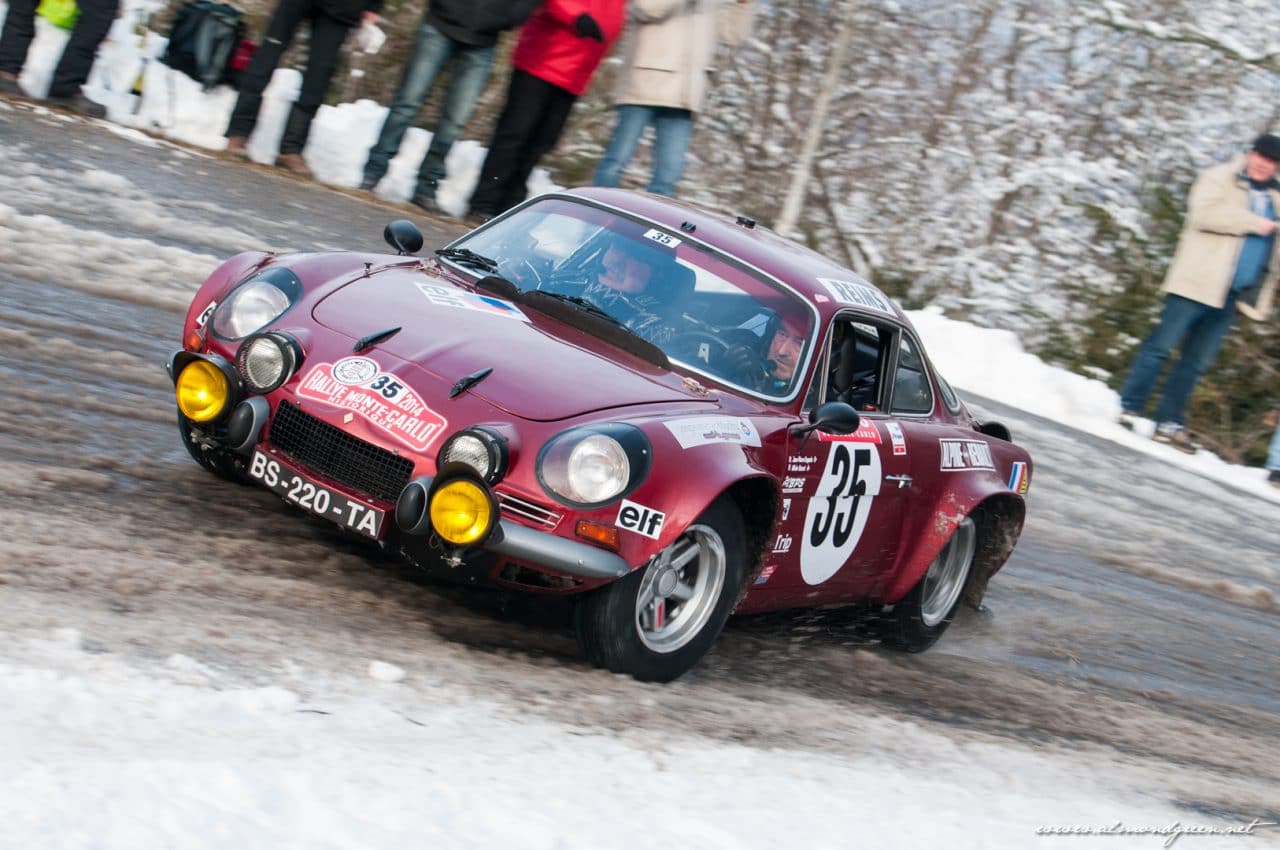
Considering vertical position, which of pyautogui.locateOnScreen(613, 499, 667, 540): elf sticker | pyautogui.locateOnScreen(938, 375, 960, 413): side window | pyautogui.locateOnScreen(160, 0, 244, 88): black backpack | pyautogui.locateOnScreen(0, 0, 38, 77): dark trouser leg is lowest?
pyautogui.locateOnScreen(613, 499, 667, 540): elf sticker

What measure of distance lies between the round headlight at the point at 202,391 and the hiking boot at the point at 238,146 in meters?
7.77

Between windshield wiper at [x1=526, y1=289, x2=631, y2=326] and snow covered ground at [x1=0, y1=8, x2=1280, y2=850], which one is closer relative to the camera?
snow covered ground at [x1=0, y1=8, x2=1280, y2=850]

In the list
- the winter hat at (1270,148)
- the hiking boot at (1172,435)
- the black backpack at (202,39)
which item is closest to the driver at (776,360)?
the winter hat at (1270,148)

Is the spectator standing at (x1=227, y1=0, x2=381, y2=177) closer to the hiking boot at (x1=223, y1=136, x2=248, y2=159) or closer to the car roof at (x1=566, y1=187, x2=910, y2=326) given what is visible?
the hiking boot at (x1=223, y1=136, x2=248, y2=159)

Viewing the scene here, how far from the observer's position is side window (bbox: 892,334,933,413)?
251 inches

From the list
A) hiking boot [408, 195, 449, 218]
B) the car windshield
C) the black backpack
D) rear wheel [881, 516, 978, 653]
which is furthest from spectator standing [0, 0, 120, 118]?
rear wheel [881, 516, 978, 653]

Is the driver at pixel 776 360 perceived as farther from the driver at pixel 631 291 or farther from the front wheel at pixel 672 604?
the front wheel at pixel 672 604

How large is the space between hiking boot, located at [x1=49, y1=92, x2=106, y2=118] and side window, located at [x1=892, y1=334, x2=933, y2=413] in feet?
25.4

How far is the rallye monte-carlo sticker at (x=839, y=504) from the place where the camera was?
554cm

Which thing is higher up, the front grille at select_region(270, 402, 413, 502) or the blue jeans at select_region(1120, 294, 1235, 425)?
the blue jeans at select_region(1120, 294, 1235, 425)

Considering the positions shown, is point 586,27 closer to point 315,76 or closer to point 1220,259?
point 315,76

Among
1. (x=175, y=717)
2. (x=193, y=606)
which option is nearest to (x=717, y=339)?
(x=193, y=606)

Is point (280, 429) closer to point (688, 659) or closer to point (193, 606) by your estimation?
point (193, 606)

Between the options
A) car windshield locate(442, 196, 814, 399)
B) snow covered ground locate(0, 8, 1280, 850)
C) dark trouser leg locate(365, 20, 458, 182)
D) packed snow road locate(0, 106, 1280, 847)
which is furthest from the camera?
dark trouser leg locate(365, 20, 458, 182)
